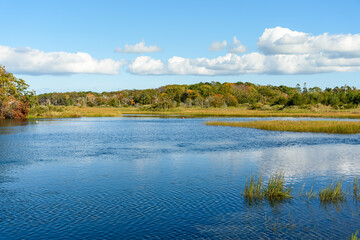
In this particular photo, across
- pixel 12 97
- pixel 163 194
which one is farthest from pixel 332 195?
pixel 12 97

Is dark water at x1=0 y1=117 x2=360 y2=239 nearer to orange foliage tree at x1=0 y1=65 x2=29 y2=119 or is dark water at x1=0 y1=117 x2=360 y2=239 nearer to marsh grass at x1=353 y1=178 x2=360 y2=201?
marsh grass at x1=353 y1=178 x2=360 y2=201

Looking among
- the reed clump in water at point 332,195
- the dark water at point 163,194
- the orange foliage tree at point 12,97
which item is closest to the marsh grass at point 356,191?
the reed clump in water at point 332,195

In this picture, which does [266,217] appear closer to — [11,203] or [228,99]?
[11,203]

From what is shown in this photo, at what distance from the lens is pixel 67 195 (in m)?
18.7

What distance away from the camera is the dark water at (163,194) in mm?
13844

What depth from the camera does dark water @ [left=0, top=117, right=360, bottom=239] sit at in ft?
45.4

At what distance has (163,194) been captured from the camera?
1894cm

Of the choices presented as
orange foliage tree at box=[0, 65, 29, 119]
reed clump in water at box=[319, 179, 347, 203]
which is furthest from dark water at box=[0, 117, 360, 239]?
orange foliage tree at box=[0, 65, 29, 119]

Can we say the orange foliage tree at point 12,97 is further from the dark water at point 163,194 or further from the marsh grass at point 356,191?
the marsh grass at point 356,191

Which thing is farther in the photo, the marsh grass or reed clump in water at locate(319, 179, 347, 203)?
the marsh grass

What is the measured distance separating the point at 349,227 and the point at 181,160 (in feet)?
56.1

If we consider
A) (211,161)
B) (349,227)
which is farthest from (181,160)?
(349,227)

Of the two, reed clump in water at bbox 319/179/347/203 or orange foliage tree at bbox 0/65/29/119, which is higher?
orange foliage tree at bbox 0/65/29/119

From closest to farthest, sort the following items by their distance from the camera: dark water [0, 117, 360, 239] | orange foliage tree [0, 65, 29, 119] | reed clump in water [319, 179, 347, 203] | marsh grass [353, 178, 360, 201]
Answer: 1. dark water [0, 117, 360, 239]
2. reed clump in water [319, 179, 347, 203]
3. marsh grass [353, 178, 360, 201]
4. orange foliage tree [0, 65, 29, 119]
